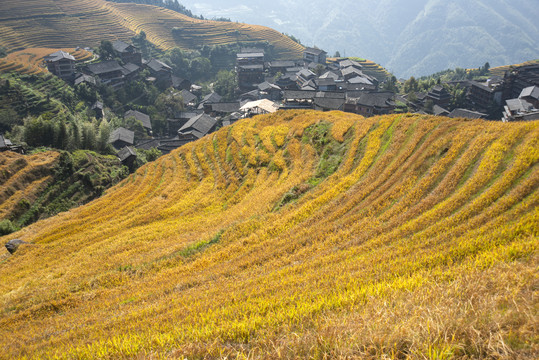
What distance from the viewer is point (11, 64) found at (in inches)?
2763

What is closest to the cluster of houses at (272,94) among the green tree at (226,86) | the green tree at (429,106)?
the green tree at (429,106)

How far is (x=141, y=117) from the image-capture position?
233 feet

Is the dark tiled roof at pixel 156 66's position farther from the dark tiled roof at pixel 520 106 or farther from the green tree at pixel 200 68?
the dark tiled roof at pixel 520 106

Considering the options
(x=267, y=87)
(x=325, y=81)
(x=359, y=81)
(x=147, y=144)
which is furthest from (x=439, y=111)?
(x=147, y=144)

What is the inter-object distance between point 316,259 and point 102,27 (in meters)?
135

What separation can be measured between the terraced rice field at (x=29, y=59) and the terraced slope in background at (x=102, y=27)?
23.8 ft

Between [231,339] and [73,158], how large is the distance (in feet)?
123

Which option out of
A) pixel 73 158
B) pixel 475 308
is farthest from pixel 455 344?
pixel 73 158

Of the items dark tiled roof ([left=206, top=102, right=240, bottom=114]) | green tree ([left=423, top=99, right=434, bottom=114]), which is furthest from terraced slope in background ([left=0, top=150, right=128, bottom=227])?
green tree ([left=423, top=99, right=434, bottom=114])

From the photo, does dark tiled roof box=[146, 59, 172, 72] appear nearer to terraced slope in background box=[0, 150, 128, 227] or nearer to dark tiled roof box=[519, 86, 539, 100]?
terraced slope in background box=[0, 150, 128, 227]

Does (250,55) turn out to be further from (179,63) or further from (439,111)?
(439,111)

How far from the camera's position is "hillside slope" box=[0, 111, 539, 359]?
6.35 m

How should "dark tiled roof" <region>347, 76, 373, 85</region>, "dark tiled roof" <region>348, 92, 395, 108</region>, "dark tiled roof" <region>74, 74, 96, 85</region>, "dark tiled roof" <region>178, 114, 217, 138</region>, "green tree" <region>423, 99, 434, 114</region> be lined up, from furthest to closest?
"dark tiled roof" <region>347, 76, 373, 85</region>
"dark tiled roof" <region>74, 74, 96, 85</region>
"green tree" <region>423, 99, 434, 114</region>
"dark tiled roof" <region>178, 114, 217, 138</region>
"dark tiled roof" <region>348, 92, 395, 108</region>

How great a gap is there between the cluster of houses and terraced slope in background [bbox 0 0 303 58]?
26.3 meters
